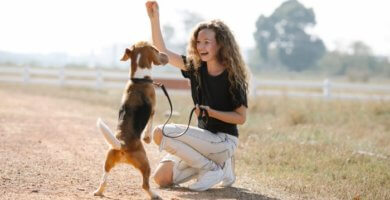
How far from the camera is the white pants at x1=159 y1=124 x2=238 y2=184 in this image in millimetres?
6785

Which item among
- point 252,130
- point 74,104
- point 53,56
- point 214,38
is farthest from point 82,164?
point 53,56

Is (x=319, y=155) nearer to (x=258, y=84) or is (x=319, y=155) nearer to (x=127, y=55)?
(x=127, y=55)

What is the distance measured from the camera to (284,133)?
12.5 meters

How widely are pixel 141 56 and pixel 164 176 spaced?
1.51m

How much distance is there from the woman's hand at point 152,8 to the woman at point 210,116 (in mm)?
539

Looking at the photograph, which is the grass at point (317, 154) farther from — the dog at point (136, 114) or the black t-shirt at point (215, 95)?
the dog at point (136, 114)

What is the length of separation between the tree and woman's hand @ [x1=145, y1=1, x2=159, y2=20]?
67.0m

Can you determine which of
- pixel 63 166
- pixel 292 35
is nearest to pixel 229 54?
pixel 63 166

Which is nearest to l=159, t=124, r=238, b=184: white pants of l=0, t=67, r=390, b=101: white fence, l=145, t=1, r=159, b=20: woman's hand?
l=145, t=1, r=159, b=20: woman's hand

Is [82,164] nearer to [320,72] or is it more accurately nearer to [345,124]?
[345,124]

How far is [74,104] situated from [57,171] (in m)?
11.1

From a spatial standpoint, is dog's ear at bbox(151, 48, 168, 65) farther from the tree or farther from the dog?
the tree

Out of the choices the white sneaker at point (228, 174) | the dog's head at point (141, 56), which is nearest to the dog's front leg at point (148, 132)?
the dog's head at point (141, 56)

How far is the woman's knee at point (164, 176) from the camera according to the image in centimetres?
695
